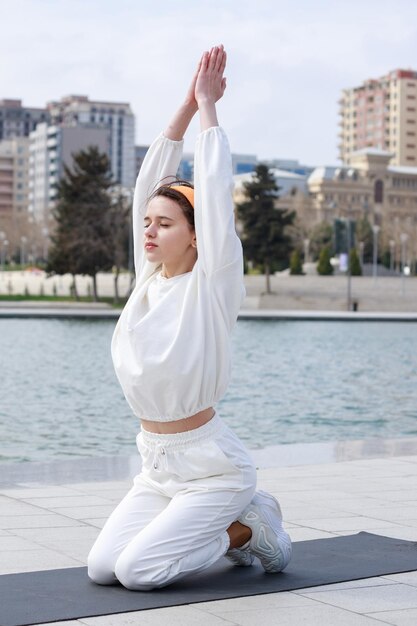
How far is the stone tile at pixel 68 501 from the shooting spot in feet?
21.2

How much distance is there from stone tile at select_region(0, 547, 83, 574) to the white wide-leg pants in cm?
41

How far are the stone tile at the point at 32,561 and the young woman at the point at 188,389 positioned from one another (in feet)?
1.40

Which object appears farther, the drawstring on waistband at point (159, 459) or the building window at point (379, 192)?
the building window at point (379, 192)

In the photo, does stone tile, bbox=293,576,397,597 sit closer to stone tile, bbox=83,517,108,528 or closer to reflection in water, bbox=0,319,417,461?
stone tile, bbox=83,517,108,528

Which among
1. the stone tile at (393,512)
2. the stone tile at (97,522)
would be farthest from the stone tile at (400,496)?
the stone tile at (97,522)

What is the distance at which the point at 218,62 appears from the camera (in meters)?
4.61

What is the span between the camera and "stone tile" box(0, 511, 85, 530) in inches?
228

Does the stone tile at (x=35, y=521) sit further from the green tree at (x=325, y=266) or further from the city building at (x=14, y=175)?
the city building at (x=14, y=175)

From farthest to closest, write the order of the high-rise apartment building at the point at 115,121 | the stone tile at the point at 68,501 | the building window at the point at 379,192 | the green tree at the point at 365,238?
the high-rise apartment building at the point at 115,121, the building window at the point at 379,192, the green tree at the point at 365,238, the stone tile at the point at 68,501

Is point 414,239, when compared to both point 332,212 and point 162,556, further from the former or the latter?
point 162,556

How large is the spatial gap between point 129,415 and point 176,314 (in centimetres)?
954

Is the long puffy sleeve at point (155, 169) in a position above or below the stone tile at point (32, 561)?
above

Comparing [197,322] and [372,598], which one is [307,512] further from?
[197,322]

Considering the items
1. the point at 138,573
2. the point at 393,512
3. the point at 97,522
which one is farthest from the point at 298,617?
the point at 393,512
